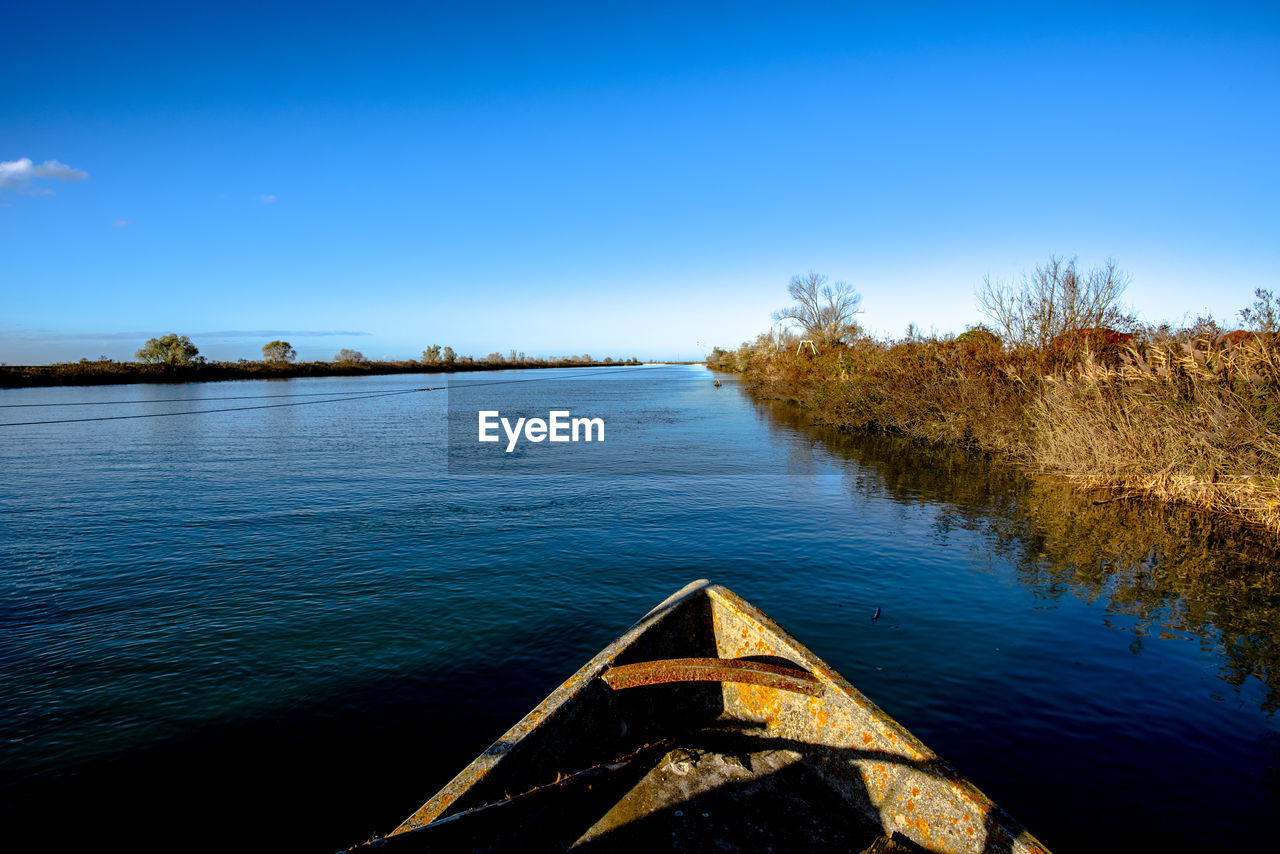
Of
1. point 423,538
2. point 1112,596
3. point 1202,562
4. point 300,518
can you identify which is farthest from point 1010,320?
point 300,518

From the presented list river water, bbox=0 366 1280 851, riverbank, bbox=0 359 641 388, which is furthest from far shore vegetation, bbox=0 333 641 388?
river water, bbox=0 366 1280 851

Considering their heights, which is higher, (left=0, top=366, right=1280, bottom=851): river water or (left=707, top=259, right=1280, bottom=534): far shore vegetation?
(left=707, top=259, right=1280, bottom=534): far shore vegetation

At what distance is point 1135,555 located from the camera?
34.4ft

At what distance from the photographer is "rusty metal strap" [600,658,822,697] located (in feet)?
13.6

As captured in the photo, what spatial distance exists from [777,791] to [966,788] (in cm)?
123

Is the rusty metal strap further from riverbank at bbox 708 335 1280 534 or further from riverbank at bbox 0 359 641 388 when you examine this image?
riverbank at bbox 0 359 641 388

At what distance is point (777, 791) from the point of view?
398 centimetres

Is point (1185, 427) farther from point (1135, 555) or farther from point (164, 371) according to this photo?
point (164, 371)

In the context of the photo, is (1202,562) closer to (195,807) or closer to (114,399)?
(195,807)

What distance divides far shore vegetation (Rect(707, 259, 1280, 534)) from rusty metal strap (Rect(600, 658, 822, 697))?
12.7m

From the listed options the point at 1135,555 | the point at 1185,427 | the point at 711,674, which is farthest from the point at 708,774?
the point at 1185,427

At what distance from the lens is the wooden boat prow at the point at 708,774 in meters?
3.20

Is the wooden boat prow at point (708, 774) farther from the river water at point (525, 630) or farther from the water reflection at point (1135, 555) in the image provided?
the water reflection at point (1135, 555)

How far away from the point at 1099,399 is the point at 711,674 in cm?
1527
